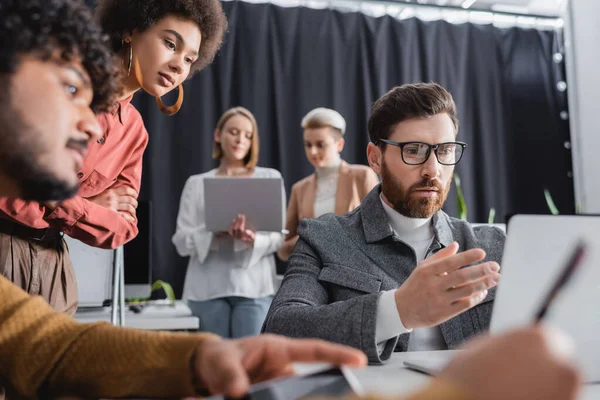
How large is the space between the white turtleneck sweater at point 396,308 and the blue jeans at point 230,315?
1403 mm

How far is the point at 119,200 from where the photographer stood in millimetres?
1538

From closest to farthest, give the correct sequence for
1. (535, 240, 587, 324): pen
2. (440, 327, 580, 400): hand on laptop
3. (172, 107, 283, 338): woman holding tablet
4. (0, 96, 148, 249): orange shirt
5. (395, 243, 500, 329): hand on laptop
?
(440, 327, 580, 400): hand on laptop
(535, 240, 587, 324): pen
(395, 243, 500, 329): hand on laptop
(0, 96, 148, 249): orange shirt
(172, 107, 283, 338): woman holding tablet

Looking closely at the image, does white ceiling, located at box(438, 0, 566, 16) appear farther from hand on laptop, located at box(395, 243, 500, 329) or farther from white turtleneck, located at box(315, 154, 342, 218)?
hand on laptop, located at box(395, 243, 500, 329)

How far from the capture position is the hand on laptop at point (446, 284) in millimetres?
913

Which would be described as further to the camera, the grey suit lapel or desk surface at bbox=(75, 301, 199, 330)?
desk surface at bbox=(75, 301, 199, 330)

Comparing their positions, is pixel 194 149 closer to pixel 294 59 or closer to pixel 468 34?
pixel 294 59

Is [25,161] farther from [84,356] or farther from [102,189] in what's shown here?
[102,189]

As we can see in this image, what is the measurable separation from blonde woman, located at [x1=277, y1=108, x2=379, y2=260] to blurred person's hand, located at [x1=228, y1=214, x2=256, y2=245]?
0.70 ft

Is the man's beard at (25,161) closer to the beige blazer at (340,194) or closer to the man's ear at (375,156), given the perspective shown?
the man's ear at (375,156)

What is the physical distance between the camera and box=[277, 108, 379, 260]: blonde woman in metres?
2.88

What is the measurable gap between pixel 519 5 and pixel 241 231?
337 centimetres

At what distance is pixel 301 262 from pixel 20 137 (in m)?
0.83

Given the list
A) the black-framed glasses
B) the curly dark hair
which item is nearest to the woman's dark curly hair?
the curly dark hair

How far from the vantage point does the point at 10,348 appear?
74cm
